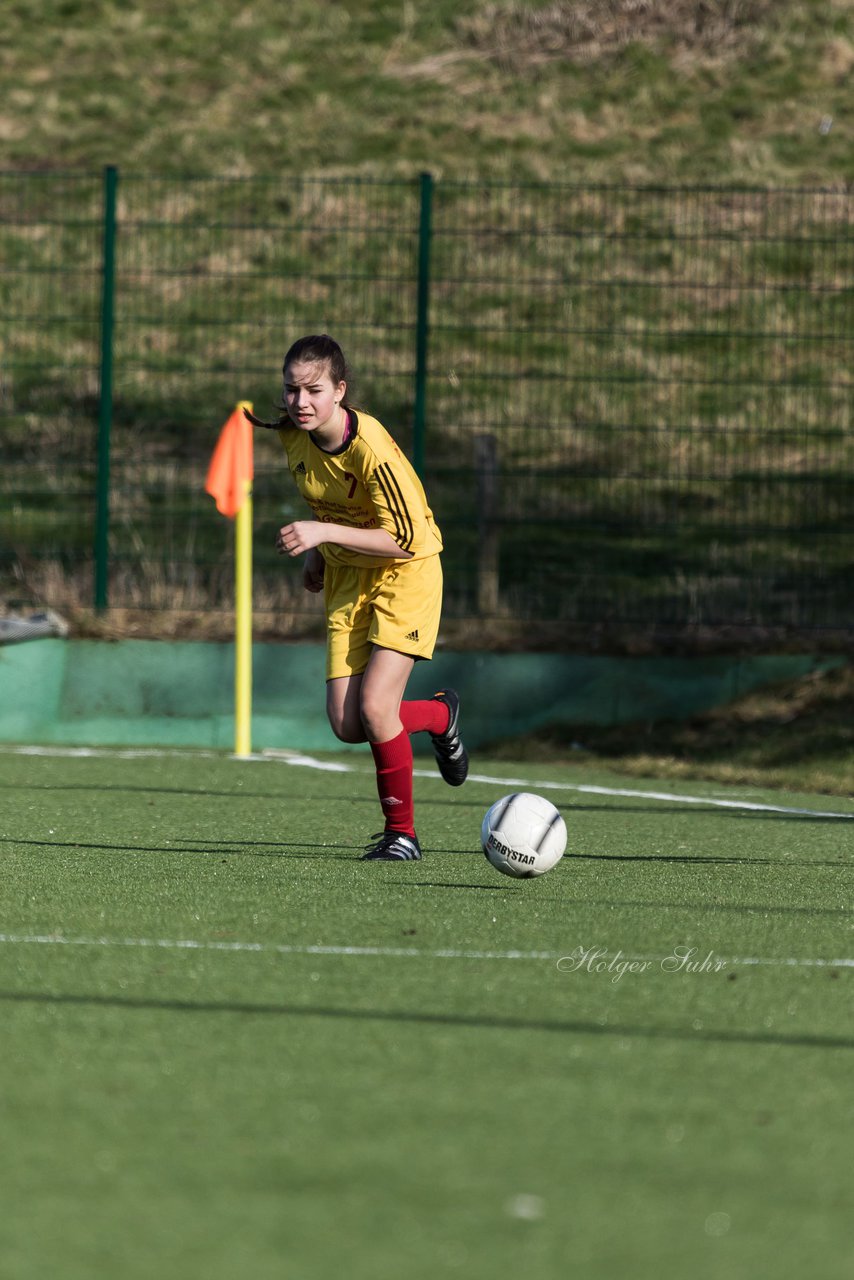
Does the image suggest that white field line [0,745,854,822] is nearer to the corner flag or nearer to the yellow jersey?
the corner flag

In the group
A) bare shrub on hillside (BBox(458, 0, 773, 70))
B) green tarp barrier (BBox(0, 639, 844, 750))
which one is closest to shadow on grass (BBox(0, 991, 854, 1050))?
green tarp barrier (BBox(0, 639, 844, 750))

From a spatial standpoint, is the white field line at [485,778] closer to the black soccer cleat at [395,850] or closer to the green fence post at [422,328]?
the green fence post at [422,328]

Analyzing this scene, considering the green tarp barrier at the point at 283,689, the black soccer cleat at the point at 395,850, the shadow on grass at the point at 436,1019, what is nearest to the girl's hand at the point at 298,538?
the black soccer cleat at the point at 395,850

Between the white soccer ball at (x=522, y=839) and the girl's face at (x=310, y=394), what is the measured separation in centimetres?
144

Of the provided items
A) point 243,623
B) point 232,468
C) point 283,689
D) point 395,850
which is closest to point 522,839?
point 395,850

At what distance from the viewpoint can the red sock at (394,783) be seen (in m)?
6.79

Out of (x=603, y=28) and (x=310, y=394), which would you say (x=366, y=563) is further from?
(x=603, y=28)

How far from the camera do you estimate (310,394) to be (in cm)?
643

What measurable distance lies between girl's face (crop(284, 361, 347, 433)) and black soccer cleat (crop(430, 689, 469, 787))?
1.41 m

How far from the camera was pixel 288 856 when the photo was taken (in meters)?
6.87

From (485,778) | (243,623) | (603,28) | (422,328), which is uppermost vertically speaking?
(603,28)

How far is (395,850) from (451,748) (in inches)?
33.1

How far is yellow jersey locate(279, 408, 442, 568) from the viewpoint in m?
6.56

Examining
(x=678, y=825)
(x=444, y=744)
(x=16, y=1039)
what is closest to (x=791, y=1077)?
(x=16, y=1039)
